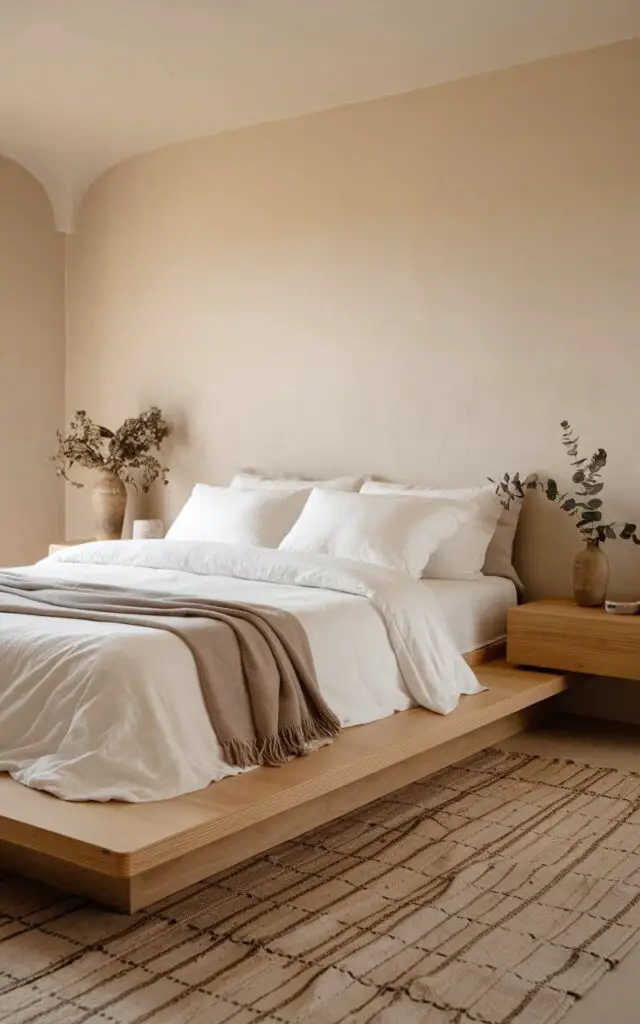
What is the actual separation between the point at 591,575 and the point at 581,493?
0.37 metres

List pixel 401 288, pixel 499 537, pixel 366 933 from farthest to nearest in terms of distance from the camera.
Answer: pixel 401 288 < pixel 499 537 < pixel 366 933

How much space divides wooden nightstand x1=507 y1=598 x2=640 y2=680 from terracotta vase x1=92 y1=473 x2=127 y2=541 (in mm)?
2527

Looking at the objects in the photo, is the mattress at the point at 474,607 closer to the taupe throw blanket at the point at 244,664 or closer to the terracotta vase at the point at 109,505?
the taupe throw blanket at the point at 244,664

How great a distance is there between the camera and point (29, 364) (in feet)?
21.2

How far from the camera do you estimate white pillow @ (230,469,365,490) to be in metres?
5.23

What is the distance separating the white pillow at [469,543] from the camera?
464cm

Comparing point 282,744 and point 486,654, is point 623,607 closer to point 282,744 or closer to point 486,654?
point 486,654

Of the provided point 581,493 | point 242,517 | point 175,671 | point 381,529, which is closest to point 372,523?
point 381,529

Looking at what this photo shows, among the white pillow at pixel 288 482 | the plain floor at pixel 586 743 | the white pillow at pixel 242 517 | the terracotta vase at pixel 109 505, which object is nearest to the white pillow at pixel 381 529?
the white pillow at pixel 242 517

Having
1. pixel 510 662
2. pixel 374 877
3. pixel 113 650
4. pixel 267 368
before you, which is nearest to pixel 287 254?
pixel 267 368

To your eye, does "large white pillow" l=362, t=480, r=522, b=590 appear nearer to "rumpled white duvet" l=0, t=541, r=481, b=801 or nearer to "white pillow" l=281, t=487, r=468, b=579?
"white pillow" l=281, t=487, r=468, b=579

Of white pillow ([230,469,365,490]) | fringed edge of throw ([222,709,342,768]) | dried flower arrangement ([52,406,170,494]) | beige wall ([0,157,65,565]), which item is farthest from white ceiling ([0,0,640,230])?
fringed edge of throw ([222,709,342,768])

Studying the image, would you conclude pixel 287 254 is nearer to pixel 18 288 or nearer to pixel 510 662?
pixel 18 288

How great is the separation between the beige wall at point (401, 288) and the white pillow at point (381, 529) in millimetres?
568
